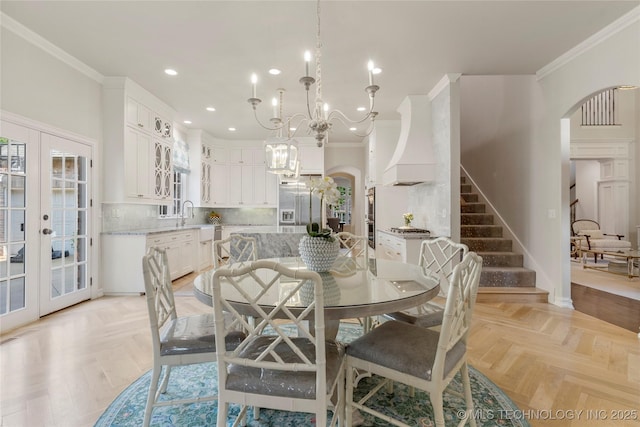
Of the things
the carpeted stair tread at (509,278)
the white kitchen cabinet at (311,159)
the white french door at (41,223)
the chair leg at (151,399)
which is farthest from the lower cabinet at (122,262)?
the carpeted stair tread at (509,278)

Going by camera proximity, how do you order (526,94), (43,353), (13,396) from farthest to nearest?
(526,94), (43,353), (13,396)

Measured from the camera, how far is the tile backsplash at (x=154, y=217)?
427cm

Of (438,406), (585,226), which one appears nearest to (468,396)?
(438,406)

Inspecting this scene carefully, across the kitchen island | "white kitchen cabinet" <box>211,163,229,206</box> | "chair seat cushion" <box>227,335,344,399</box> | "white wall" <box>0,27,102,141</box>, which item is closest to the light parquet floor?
"chair seat cushion" <box>227,335,344,399</box>

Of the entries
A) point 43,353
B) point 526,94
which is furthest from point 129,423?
point 526,94

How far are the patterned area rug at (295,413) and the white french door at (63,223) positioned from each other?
84.5 inches

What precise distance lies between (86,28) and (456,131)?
417 centimetres

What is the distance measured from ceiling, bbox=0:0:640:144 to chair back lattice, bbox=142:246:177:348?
2150 mm

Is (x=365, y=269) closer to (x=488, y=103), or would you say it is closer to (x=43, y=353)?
(x=43, y=353)

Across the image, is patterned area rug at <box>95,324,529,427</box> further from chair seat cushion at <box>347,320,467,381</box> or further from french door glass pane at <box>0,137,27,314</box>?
french door glass pane at <box>0,137,27,314</box>

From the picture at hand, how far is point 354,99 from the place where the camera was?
4758 millimetres

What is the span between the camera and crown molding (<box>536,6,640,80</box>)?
2.72m

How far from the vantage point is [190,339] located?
5.21 feet

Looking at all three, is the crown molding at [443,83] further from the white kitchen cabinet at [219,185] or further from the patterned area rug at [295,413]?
the white kitchen cabinet at [219,185]
